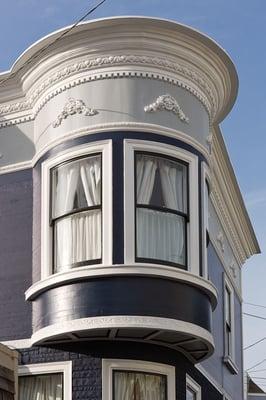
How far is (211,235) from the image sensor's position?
1833 cm

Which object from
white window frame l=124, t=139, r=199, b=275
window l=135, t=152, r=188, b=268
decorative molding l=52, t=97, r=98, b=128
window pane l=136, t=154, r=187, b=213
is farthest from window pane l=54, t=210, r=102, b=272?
decorative molding l=52, t=97, r=98, b=128

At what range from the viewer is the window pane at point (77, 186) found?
14438mm

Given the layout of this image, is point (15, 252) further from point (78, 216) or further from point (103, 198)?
point (103, 198)

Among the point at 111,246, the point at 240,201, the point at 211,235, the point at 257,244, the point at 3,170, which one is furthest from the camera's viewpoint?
the point at 257,244

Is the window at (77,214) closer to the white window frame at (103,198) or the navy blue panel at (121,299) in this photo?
the white window frame at (103,198)

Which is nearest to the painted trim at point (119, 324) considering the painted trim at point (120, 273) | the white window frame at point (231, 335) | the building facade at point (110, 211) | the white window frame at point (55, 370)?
the building facade at point (110, 211)

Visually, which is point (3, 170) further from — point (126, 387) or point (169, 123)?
point (126, 387)

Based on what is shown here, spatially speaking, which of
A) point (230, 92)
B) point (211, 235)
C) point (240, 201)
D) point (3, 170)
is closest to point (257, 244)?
point (240, 201)

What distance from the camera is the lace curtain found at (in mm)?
14281

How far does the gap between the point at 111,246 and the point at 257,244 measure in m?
10.6

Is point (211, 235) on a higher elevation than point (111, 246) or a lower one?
higher

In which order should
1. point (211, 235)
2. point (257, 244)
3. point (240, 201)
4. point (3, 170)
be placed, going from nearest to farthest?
point (3, 170), point (211, 235), point (240, 201), point (257, 244)

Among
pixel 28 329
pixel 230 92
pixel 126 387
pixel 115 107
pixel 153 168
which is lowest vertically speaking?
pixel 126 387

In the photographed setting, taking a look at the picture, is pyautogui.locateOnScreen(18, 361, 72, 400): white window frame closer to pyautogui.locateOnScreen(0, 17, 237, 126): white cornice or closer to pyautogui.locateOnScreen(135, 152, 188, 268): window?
pyautogui.locateOnScreen(135, 152, 188, 268): window
